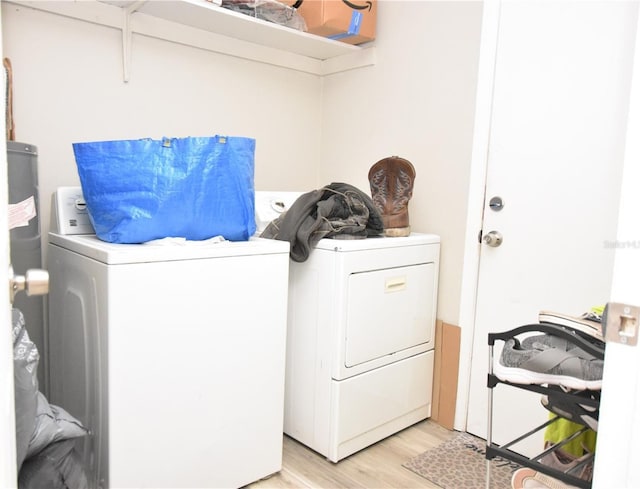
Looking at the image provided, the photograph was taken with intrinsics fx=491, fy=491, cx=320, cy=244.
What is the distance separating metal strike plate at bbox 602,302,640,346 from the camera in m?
0.68

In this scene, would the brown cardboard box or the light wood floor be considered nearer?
the light wood floor

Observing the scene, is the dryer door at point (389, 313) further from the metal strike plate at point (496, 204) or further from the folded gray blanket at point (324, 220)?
the metal strike plate at point (496, 204)

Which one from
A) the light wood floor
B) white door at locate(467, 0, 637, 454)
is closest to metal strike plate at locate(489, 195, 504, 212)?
white door at locate(467, 0, 637, 454)

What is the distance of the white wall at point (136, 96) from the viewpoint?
193 cm

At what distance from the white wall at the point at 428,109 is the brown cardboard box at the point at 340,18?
0.35ft

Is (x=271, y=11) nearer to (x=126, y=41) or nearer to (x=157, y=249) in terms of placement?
(x=126, y=41)

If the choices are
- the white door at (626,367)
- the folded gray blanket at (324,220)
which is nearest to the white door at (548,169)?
the folded gray blanket at (324,220)

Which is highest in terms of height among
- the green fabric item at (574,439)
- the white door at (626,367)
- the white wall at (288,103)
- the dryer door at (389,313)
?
the white wall at (288,103)

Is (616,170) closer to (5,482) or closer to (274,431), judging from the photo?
(274,431)

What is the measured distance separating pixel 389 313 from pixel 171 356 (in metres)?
0.96

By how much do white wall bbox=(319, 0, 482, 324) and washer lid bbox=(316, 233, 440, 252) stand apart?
0.61 ft

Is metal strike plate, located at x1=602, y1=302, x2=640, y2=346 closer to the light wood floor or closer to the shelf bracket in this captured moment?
the light wood floor

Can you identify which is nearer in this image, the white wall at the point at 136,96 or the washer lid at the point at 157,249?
the washer lid at the point at 157,249

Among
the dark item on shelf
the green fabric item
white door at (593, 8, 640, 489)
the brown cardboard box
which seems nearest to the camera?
white door at (593, 8, 640, 489)
